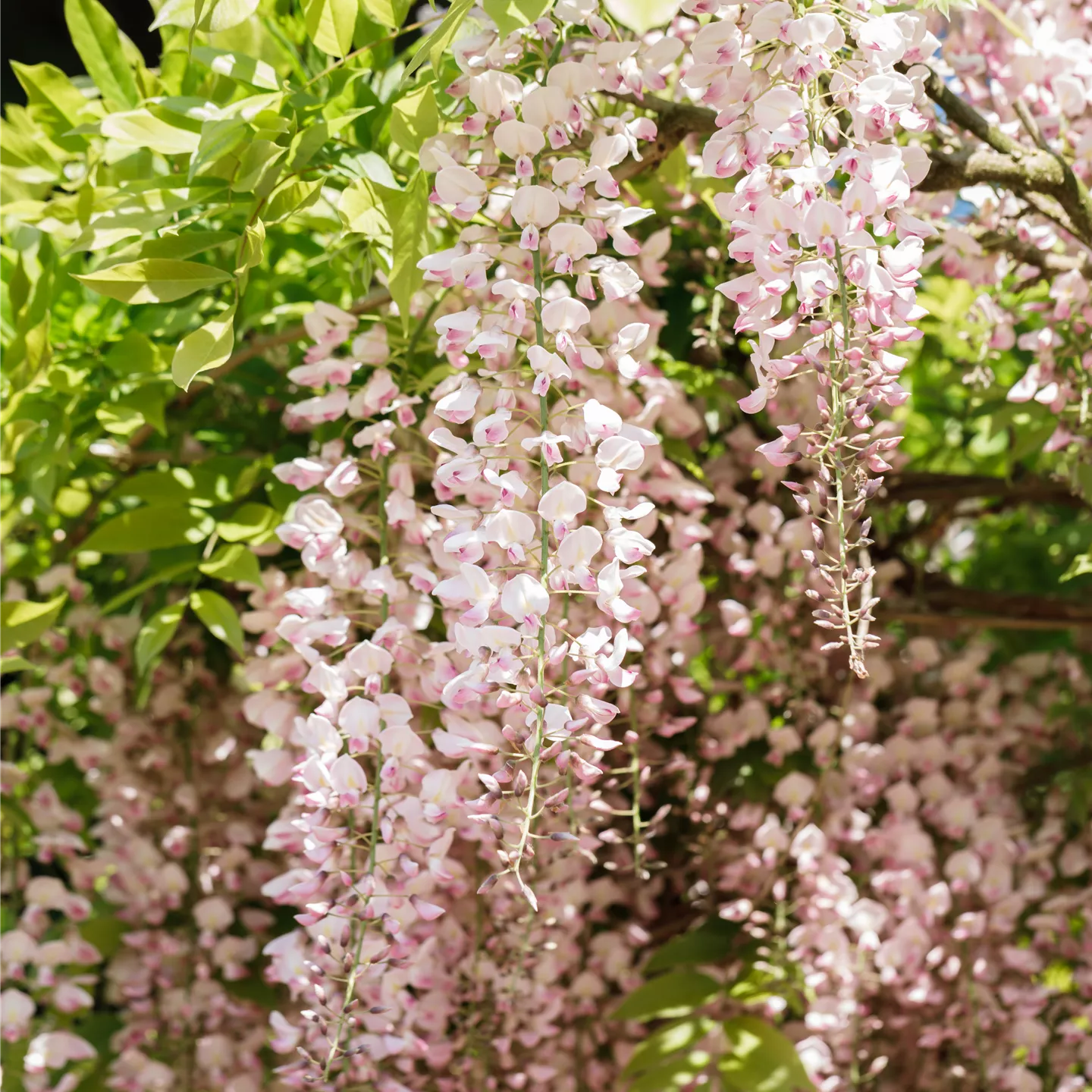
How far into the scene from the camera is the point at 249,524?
0.96 metres

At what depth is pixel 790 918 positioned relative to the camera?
1.18m

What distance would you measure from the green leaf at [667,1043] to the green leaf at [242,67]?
82cm

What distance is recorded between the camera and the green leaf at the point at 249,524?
3.13 ft

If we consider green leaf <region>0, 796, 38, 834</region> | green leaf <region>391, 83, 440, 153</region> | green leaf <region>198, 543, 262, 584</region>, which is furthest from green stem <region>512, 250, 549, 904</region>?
green leaf <region>0, 796, 38, 834</region>

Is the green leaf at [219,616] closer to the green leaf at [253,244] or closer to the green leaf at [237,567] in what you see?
the green leaf at [237,567]

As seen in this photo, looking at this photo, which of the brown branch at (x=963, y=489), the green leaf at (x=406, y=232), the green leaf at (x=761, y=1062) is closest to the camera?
the green leaf at (x=406, y=232)

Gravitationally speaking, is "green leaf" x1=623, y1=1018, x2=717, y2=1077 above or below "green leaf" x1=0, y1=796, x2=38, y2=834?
below

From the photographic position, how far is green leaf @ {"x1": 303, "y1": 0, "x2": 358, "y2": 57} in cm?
77

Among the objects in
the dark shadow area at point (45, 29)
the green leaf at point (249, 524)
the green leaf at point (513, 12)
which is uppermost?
the dark shadow area at point (45, 29)

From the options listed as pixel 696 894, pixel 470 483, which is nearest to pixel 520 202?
pixel 470 483

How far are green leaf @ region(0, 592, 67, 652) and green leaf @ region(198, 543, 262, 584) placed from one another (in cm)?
13

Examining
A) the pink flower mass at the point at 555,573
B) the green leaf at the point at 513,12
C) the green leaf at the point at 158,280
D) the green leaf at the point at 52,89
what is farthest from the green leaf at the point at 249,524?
the green leaf at the point at 513,12

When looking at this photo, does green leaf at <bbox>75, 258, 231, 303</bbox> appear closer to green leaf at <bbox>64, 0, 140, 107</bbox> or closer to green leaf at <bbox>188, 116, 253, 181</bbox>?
green leaf at <bbox>188, 116, 253, 181</bbox>

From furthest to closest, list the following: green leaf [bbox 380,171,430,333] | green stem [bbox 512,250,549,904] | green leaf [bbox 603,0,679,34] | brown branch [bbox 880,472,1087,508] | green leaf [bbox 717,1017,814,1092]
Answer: brown branch [bbox 880,472,1087,508] < green leaf [bbox 717,1017,814,1092] < green leaf [bbox 380,171,430,333] < green stem [bbox 512,250,549,904] < green leaf [bbox 603,0,679,34]
